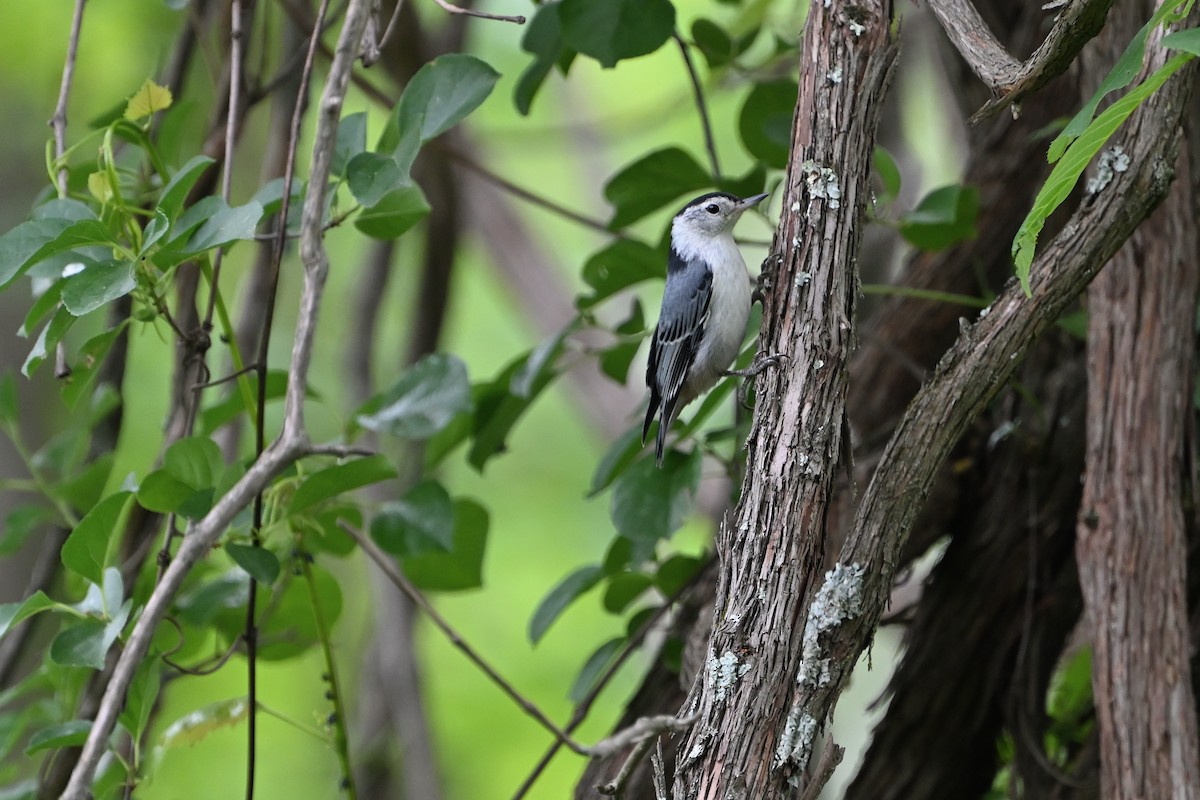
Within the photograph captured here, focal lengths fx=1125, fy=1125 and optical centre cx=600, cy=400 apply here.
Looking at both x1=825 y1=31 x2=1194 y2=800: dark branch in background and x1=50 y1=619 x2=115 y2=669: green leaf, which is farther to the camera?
x1=50 y1=619 x2=115 y2=669: green leaf

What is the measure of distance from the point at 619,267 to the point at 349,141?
68 centimetres

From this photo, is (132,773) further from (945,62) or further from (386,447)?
(945,62)

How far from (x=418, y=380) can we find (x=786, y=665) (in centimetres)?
114

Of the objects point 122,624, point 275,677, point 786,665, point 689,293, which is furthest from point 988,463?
point 275,677

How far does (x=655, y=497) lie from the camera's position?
2.42 m

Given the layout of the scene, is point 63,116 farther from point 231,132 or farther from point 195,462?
point 195,462

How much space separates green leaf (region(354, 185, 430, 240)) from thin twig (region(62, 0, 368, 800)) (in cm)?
20

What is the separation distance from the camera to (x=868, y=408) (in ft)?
10.0

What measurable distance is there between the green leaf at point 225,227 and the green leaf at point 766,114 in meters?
1.21

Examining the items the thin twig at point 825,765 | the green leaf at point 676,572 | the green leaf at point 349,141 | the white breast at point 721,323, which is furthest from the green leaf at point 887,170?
the thin twig at point 825,765

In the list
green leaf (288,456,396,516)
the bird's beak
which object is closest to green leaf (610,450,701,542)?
green leaf (288,456,396,516)

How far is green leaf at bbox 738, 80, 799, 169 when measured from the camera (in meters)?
2.52

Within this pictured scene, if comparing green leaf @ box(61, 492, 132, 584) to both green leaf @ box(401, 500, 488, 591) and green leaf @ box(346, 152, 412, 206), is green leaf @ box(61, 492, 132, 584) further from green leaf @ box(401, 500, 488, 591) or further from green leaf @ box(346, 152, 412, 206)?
green leaf @ box(401, 500, 488, 591)

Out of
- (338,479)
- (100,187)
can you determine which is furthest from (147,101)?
(338,479)
